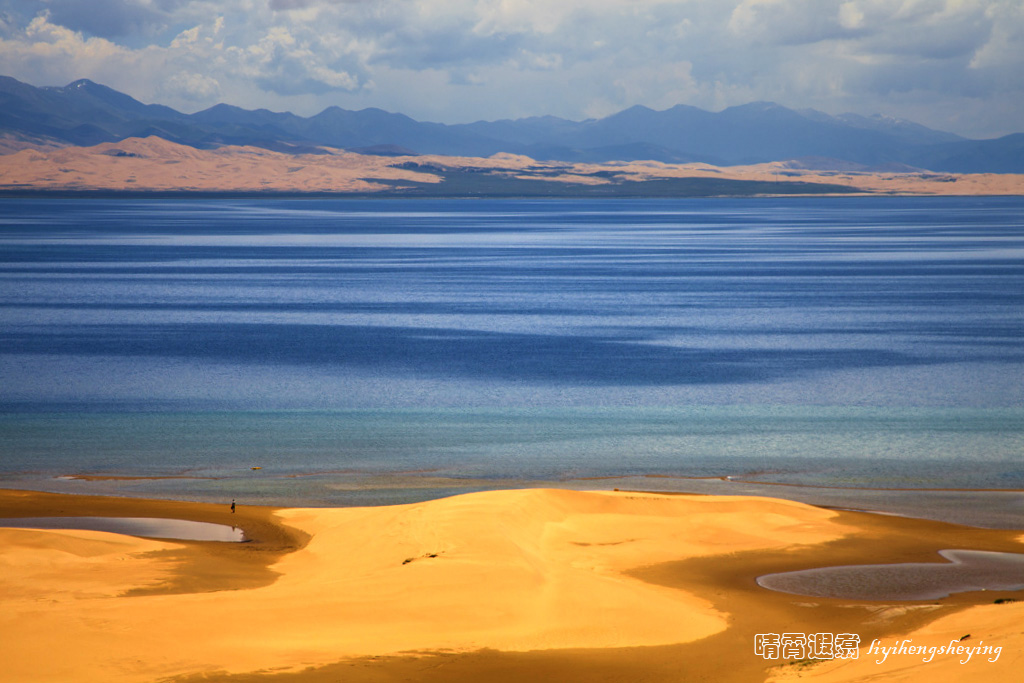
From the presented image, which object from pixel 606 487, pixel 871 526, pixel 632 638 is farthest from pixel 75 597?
pixel 871 526

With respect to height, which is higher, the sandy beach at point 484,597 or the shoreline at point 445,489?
the sandy beach at point 484,597

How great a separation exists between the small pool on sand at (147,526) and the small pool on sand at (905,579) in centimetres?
777

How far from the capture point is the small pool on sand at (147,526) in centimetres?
1444

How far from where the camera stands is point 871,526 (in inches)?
599

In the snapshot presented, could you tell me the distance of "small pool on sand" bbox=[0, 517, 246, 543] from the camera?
568 inches

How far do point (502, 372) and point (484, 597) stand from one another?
2036 centimetres

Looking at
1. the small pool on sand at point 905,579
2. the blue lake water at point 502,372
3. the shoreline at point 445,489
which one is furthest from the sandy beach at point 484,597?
the blue lake water at point 502,372

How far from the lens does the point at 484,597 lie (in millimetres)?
10898

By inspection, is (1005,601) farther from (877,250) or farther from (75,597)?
(877,250)

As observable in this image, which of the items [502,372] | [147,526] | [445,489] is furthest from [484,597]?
[502,372]

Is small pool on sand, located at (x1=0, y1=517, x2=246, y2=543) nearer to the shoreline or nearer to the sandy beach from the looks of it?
the sandy beach

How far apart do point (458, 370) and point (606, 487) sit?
14041mm

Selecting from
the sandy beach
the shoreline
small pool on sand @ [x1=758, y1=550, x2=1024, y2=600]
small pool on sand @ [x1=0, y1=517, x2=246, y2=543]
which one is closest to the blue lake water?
the shoreline

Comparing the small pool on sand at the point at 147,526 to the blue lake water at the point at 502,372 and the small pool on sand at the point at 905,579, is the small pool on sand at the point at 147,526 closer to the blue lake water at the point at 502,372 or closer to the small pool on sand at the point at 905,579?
the blue lake water at the point at 502,372
